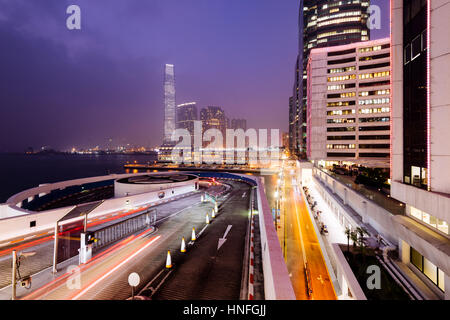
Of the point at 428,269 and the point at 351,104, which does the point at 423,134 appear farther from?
the point at 351,104

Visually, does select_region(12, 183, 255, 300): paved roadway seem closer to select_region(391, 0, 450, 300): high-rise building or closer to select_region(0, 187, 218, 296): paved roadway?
select_region(0, 187, 218, 296): paved roadway

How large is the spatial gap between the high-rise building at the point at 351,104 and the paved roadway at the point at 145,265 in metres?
62.0

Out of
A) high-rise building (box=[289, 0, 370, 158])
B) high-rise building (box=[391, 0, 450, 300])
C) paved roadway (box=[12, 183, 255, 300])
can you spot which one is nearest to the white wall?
paved roadway (box=[12, 183, 255, 300])

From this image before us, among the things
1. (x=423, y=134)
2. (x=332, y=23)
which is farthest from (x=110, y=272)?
(x=332, y=23)

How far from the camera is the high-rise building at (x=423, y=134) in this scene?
10.4 m

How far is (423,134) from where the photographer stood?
1238cm

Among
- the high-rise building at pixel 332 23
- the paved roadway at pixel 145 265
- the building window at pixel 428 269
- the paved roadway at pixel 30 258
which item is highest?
the high-rise building at pixel 332 23

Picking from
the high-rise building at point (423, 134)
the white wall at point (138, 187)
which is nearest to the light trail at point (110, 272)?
the high-rise building at point (423, 134)

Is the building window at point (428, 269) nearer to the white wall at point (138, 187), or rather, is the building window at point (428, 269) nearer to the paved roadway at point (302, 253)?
the paved roadway at point (302, 253)

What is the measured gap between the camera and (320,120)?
2736 inches

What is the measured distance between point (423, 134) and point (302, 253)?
1490cm

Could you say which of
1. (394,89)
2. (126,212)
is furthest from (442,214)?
(126,212)
